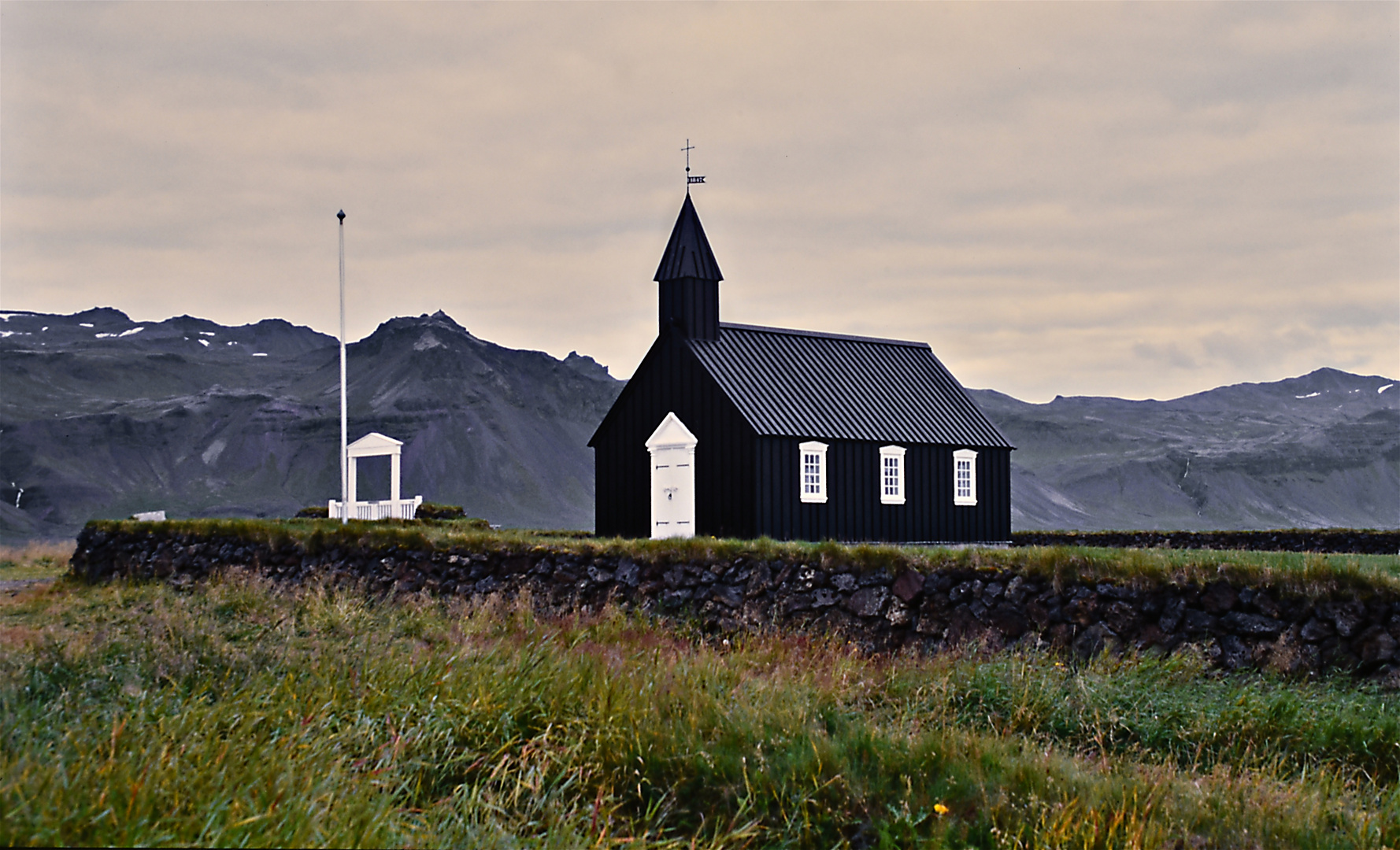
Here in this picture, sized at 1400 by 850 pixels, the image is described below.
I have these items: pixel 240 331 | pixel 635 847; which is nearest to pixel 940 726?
pixel 635 847

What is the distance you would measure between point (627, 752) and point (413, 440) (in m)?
107

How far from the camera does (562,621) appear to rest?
16.0m

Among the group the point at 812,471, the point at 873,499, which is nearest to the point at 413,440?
the point at 873,499

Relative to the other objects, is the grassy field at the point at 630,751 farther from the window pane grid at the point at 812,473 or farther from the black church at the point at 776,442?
the window pane grid at the point at 812,473

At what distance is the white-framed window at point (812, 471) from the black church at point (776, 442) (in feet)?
0.09

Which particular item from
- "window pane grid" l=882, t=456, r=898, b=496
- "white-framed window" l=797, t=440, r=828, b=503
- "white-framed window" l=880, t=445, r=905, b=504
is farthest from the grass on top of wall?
"window pane grid" l=882, t=456, r=898, b=496

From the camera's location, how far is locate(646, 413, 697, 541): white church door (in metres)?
29.3

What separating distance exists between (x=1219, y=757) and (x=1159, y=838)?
2.41 m

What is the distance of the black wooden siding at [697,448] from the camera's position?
93.4ft

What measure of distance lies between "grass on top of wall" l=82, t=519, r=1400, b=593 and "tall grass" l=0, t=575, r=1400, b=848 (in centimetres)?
215

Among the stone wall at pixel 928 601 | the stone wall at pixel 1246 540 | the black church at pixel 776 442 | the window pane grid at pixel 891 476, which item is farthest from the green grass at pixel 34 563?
the stone wall at pixel 1246 540

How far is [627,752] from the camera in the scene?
839cm

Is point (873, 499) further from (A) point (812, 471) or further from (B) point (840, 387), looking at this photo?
(B) point (840, 387)

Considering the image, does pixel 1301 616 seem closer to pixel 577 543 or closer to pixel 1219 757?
pixel 1219 757
